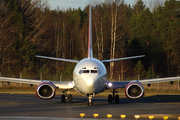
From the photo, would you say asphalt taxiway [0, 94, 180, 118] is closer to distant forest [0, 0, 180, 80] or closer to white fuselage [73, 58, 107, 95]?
white fuselage [73, 58, 107, 95]

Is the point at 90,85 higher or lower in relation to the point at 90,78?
lower

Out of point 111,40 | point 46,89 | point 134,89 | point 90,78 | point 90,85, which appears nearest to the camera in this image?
point 90,85

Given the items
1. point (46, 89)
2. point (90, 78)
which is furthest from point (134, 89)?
point (46, 89)

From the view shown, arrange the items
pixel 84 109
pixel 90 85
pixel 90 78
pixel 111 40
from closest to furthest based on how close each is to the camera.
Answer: pixel 84 109
pixel 90 85
pixel 90 78
pixel 111 40

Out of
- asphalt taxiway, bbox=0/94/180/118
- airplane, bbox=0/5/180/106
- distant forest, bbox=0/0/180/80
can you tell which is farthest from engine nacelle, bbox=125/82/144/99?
distant forest, bbox=0/0/180/80

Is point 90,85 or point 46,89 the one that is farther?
point 46,89

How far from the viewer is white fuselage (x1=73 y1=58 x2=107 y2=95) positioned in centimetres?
1847

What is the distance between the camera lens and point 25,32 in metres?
57.4

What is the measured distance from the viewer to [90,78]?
60.5 ft

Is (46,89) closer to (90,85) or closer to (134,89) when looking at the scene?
(90,85)

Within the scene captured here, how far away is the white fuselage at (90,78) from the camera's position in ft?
60.6

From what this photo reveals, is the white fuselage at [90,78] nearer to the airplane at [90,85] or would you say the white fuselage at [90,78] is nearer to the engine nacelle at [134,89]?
the airplane at [90,85]

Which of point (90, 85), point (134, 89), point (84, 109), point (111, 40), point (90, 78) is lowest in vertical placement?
point (84, 109)

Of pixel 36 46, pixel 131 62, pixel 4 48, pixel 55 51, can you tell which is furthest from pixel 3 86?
pixel 55 51
